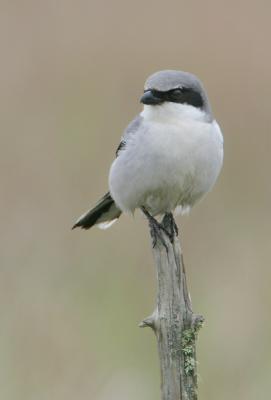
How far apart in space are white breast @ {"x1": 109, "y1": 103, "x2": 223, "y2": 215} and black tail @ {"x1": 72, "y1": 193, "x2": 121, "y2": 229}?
749mm

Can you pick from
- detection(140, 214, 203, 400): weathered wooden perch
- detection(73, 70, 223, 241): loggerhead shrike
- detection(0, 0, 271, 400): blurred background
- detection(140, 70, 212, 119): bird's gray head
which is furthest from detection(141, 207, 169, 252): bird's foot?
detection(140, 70, 212, 119): bird's gray head

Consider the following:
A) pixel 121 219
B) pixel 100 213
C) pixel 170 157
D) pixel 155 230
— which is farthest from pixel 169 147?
pixel 121 219

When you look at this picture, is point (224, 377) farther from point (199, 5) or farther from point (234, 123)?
point (199, 5)

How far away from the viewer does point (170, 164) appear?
500cm

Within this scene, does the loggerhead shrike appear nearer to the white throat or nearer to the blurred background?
the white throat

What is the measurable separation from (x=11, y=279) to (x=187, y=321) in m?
2.30

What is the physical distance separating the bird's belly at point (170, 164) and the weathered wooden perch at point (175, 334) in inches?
35.4

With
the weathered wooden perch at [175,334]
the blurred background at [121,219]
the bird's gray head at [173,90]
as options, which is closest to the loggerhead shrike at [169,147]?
the bird's gray head at [173,90]

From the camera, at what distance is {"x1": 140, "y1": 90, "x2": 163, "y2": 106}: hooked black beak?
503 centimetres

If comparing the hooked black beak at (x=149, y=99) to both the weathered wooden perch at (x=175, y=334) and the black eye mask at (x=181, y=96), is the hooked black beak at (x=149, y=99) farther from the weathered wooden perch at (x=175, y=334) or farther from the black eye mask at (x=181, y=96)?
the weathered wooden perch at (x=175, y=334)

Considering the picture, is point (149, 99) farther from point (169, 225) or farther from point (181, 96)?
point (169, 225)

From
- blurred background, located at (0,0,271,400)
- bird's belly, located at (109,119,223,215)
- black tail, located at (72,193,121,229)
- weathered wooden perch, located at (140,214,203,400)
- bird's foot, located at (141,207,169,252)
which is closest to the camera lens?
weathered wooden perch, located at (140,214,203,400)

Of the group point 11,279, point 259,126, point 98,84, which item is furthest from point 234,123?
point 11,279

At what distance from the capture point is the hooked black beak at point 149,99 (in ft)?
16.5
